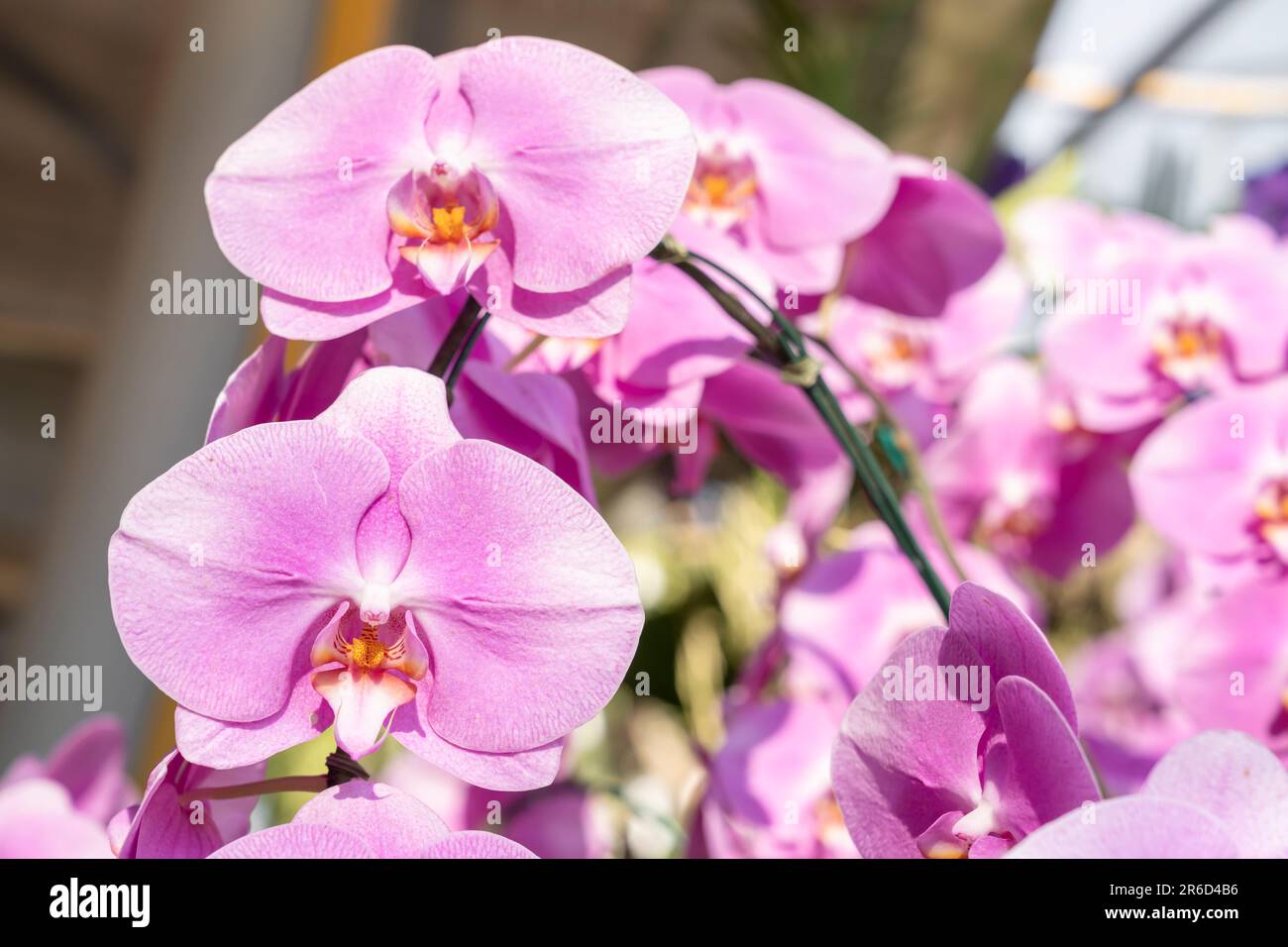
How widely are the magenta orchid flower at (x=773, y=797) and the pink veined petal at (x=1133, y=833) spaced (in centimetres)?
22

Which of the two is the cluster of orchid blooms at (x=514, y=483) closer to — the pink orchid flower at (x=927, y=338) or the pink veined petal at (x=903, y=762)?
the pink veined petal at (x=903, y=762)

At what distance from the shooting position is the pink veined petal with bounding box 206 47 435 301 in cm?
25

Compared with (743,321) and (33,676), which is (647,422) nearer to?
(743,321)

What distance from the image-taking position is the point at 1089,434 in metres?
0.54

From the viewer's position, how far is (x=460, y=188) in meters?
0.26

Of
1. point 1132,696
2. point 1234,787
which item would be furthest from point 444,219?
point 1132,696

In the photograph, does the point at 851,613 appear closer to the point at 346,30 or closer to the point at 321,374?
the point at 321,374

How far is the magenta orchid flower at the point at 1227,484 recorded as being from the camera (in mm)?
398

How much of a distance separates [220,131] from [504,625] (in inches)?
33.9

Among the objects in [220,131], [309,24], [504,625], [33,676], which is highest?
[309,24]

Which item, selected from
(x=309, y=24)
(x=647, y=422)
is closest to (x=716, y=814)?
(x=647, y=422)

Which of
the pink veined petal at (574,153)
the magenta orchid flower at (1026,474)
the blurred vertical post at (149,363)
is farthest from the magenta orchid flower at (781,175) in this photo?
the blurred vertical post at (149,363)

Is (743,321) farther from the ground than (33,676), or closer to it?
farther from the ground

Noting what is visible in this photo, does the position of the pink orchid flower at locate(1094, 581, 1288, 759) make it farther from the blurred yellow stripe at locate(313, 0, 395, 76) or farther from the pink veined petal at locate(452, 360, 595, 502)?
the blurred yellow stripe at locate(313, 0, 395, 76)
